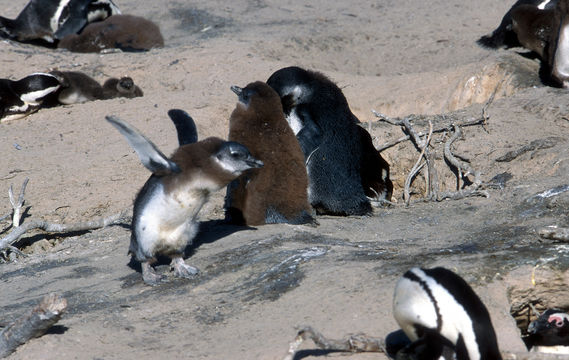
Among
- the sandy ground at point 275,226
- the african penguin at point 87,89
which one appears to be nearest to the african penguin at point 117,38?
the sandy ground at point 275,226

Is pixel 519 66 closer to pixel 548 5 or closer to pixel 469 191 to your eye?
pixel 548 5

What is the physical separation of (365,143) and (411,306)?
10.4 feet

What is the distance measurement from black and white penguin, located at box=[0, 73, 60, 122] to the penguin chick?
0.58m

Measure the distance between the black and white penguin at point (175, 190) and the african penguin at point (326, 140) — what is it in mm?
1507

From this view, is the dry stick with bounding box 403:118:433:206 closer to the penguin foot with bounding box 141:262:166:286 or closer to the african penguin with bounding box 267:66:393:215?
the african penguin with bounding box 267:66:393:215

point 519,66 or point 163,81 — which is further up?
point 519,66

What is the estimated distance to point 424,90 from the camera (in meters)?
7.89

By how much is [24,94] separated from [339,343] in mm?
5830

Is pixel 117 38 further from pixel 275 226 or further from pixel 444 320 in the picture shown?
pixel 444 320

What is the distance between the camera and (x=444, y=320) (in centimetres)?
283

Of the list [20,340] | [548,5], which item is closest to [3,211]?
[20,340]

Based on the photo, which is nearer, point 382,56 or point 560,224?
point 560,224

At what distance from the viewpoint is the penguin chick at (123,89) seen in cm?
846

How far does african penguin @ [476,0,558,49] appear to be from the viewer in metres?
8.90
